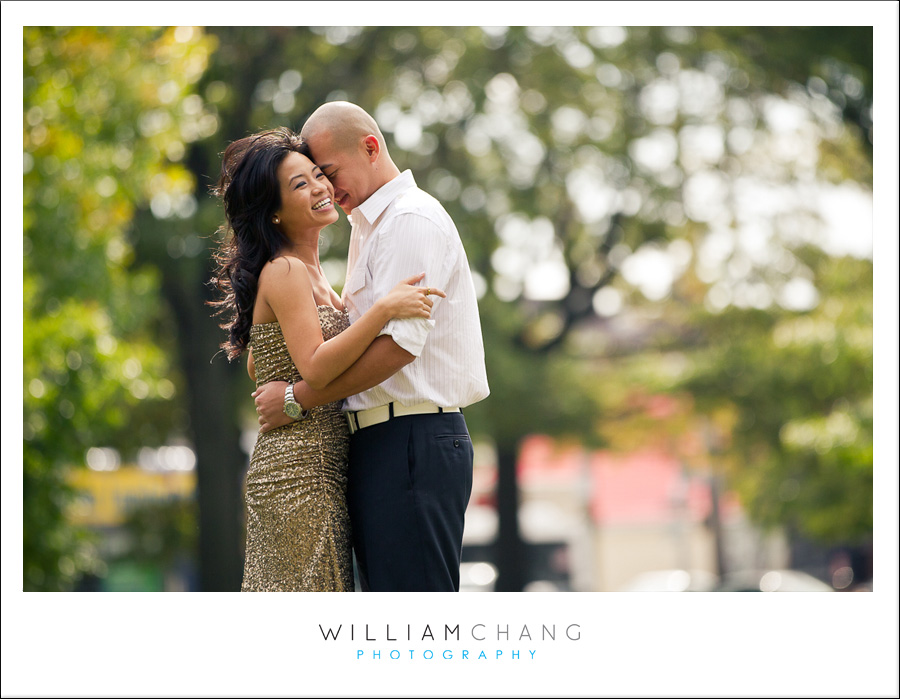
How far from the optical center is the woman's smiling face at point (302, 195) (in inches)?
120

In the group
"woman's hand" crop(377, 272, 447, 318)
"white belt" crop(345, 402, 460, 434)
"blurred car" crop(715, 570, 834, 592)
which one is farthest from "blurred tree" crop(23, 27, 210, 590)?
"blurred car" crop(715, 570, 834, 592)

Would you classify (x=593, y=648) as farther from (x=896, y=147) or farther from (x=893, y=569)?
(x=896, y=147)

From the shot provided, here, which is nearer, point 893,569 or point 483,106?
point 893,569

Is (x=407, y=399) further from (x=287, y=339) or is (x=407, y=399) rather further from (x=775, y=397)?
(x=775, y=397)

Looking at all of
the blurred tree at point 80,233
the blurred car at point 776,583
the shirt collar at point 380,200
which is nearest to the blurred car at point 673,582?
the blurred car at point 776,583

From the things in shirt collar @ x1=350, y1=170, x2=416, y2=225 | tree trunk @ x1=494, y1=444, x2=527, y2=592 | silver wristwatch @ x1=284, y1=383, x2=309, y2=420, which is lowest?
tree trunk @ x1=494, y1=444, x2=527, y2=592

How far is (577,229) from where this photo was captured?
635 inches

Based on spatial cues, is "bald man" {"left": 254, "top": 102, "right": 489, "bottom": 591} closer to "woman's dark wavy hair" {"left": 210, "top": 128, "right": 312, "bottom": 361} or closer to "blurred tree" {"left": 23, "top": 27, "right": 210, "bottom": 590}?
"woman's dark wavy hair" {"left": 210, "top": 128, "right": 312, "bottom": 361}

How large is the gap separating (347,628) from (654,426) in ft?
45.5

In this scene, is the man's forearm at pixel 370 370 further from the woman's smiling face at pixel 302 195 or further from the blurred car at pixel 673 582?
the blurred car at pixel 673 582

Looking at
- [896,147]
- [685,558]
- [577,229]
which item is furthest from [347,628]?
[685,558]

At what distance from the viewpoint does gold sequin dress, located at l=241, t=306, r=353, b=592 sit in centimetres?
299

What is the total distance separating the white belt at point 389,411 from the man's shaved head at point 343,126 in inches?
32.0

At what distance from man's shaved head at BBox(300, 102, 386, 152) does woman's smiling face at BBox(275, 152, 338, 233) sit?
12 cm
